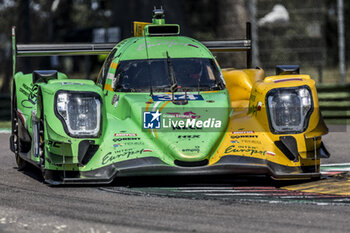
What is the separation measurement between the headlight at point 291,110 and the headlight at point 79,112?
185 centimetres

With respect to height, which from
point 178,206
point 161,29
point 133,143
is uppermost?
point 161,29

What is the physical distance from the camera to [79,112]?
7855 millimetres

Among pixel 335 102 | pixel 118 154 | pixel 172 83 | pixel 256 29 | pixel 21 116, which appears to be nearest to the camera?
pixel 118 154

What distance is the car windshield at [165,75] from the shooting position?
872 cm

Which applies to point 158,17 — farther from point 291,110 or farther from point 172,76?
point 291,110

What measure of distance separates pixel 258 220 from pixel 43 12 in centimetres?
2213

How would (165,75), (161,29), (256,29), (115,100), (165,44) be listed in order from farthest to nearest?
(256,29) → (161,29) → (165,44) → (165,75) → (115,100)

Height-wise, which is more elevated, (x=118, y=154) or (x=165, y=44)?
(x=165, y=44)

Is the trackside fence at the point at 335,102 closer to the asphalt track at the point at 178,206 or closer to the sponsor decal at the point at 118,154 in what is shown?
the asphalt track at the point at 178,206

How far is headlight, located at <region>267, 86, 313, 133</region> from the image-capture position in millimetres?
8141

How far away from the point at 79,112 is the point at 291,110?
7.21 ft

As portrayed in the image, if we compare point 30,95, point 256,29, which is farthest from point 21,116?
point 256,29

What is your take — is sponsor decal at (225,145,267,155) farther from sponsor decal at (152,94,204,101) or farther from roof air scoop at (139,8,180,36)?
roof air scoop at (139,8,180,36)

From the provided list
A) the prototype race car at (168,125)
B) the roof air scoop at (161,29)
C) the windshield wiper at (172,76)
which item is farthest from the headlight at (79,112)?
the roof air scoop at (161,29)
